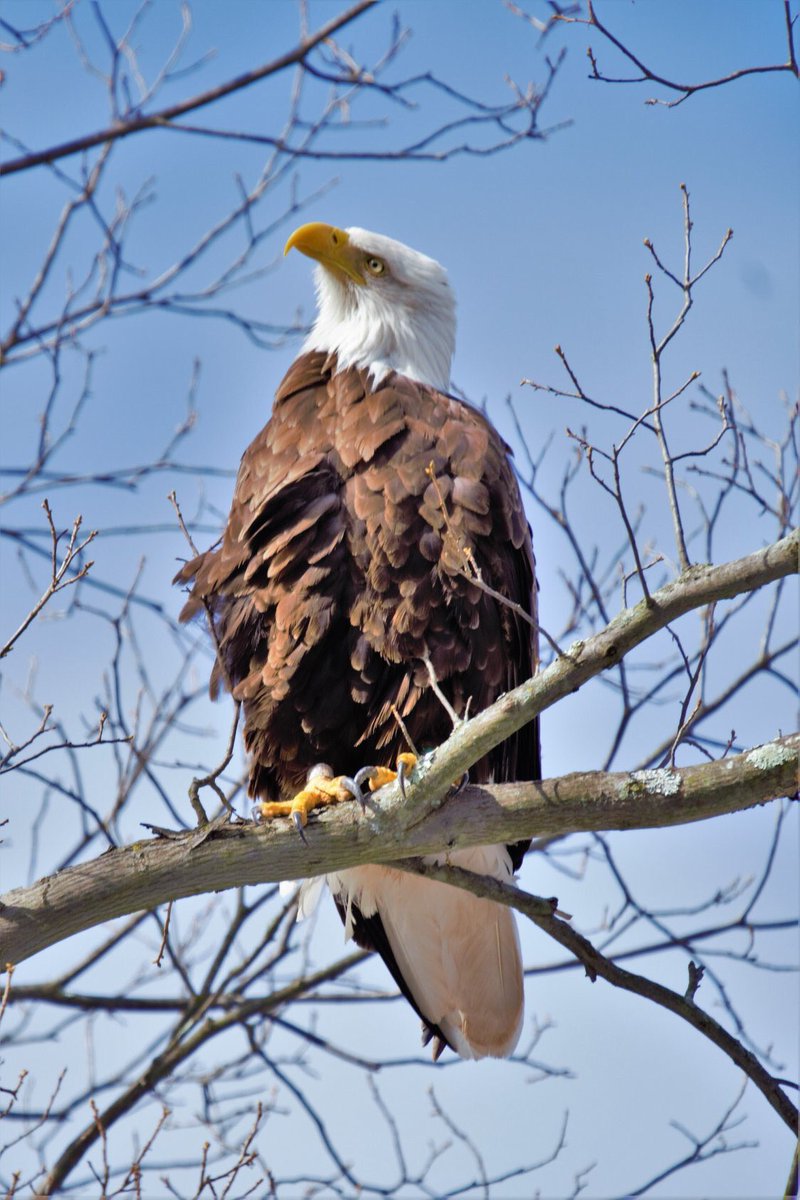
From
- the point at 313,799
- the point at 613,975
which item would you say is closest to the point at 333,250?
the point at 313,799

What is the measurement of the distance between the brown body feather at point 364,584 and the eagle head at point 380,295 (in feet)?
1.87

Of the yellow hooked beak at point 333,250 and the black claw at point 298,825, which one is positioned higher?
the yellow hooked beak at point 333,250

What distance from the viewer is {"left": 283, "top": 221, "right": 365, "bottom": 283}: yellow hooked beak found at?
438cm

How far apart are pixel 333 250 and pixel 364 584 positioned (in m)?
1.48

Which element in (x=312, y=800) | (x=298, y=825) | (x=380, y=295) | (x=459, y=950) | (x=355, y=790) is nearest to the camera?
(x=298, y=825)

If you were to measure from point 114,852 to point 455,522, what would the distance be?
128 centimetres

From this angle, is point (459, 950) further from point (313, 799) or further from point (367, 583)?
point (367, 583)

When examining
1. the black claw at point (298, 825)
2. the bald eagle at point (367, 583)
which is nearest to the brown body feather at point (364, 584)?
the bald eagle at point (367, 583)

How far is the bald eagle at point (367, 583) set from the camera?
3.45 m

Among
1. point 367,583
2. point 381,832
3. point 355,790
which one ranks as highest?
point 367,583

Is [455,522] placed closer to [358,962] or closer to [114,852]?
[114,852]

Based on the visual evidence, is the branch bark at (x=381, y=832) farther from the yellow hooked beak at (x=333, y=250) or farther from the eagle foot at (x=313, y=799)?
the yellow hooked beak at (x=333, y=250)

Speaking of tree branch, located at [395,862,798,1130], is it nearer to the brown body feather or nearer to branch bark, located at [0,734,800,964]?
branch bark, located at [0,734,800,964]

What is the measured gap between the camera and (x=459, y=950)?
4.11 m
